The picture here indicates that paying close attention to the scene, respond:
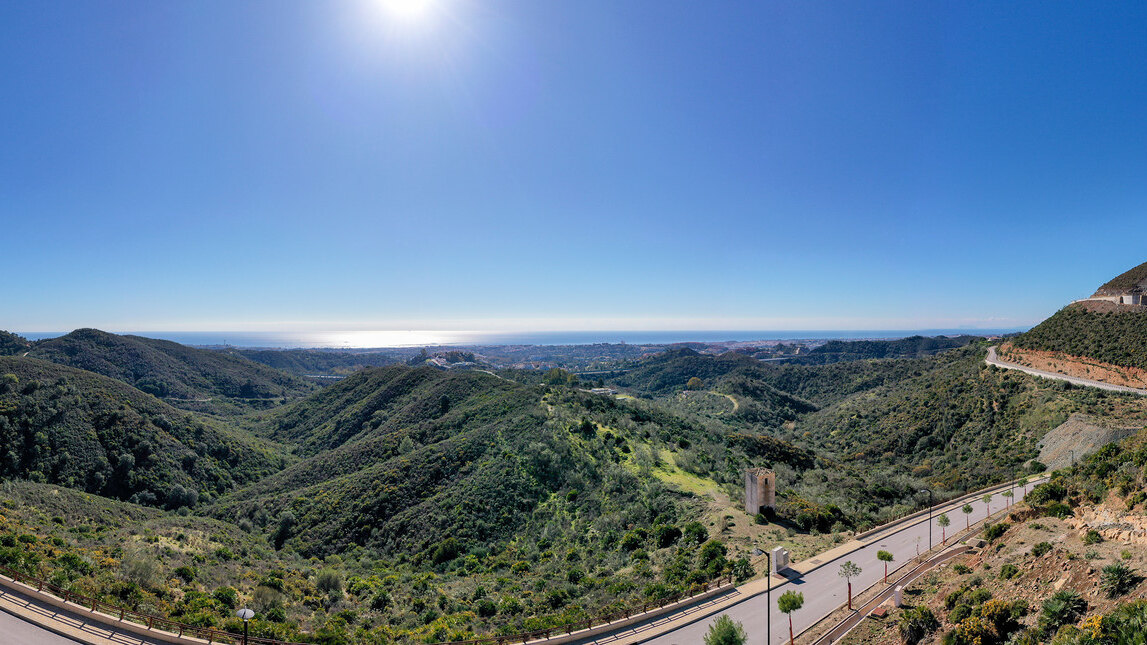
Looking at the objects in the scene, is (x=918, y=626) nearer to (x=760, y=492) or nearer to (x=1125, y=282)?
(x=760, y=492)

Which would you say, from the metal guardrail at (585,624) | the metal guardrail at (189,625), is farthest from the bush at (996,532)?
the metal guardrail at (189,625)

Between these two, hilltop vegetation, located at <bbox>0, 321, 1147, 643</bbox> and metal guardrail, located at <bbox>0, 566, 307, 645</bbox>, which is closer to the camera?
metal guardrail, located at <bbox>0, 566, 307, 645</bbox>

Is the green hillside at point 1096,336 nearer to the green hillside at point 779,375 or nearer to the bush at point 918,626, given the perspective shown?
the green hillside at point 779,375

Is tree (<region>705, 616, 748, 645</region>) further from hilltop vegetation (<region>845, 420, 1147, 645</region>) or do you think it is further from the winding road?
hilltop vegetation (<region>845, 420, 1147, 645</region>)

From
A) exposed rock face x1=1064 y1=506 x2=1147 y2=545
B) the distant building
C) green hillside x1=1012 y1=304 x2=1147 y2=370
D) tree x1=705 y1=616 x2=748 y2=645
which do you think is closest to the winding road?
tree x1=705 y1=616 x2=748 y2=645

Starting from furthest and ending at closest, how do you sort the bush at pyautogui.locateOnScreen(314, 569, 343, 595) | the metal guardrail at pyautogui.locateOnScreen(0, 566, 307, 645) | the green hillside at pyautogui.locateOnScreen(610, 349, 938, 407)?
the green hillside at pyautogui.locateOnScreen(610, 349, 938, 407) < the bush at pyautogui.locateOnScreen(314, 569, 343, 595) < the metal guardrail at pyautogui.locateOnScreen(0, 566, 307, 645)

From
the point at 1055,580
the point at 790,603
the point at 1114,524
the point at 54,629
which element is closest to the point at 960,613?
the point at 1055,580
